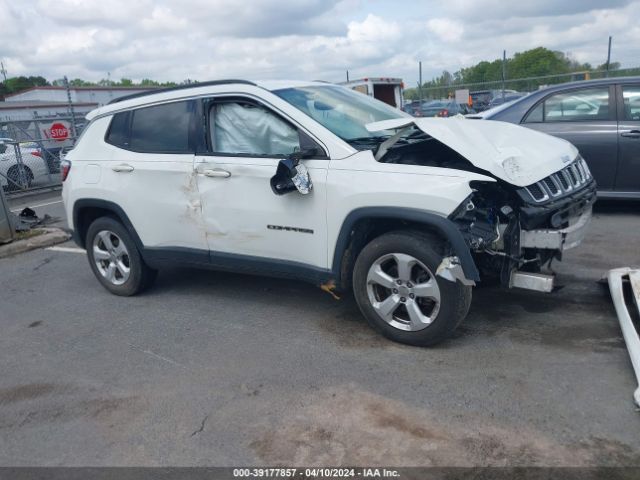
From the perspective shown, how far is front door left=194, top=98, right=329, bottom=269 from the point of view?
172 inches

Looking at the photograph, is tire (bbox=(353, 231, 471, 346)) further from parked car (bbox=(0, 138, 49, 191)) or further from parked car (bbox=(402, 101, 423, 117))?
parked car (bbox=(402, 101, 423, 117))

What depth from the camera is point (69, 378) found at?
165 inches

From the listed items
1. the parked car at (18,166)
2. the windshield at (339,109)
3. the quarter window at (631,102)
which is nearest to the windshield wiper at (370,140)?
the windshield at (339,109)

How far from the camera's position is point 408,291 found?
4.05 m

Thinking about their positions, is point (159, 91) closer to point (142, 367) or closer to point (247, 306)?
point (247, 306)

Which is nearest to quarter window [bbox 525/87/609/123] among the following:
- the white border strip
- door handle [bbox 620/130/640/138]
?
door handle [bbox 620/130/640/138]

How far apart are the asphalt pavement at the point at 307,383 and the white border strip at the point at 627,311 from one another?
109 millimetres

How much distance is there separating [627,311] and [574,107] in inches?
157

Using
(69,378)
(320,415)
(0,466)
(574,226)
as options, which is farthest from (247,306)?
(574,226)

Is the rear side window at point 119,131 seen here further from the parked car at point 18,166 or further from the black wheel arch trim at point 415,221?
the parked car at point 18,166

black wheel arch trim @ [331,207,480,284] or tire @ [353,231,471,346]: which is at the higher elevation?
black wheel arch trim @ [331,207,480,284]

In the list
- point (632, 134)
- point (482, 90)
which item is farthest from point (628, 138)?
point (482, 90)

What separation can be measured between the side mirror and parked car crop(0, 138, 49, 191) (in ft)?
37.0

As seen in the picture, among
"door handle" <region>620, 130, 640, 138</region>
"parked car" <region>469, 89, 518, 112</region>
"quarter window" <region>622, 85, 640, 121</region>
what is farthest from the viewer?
"parked car" <region>469, 89, 518, 112</region>
